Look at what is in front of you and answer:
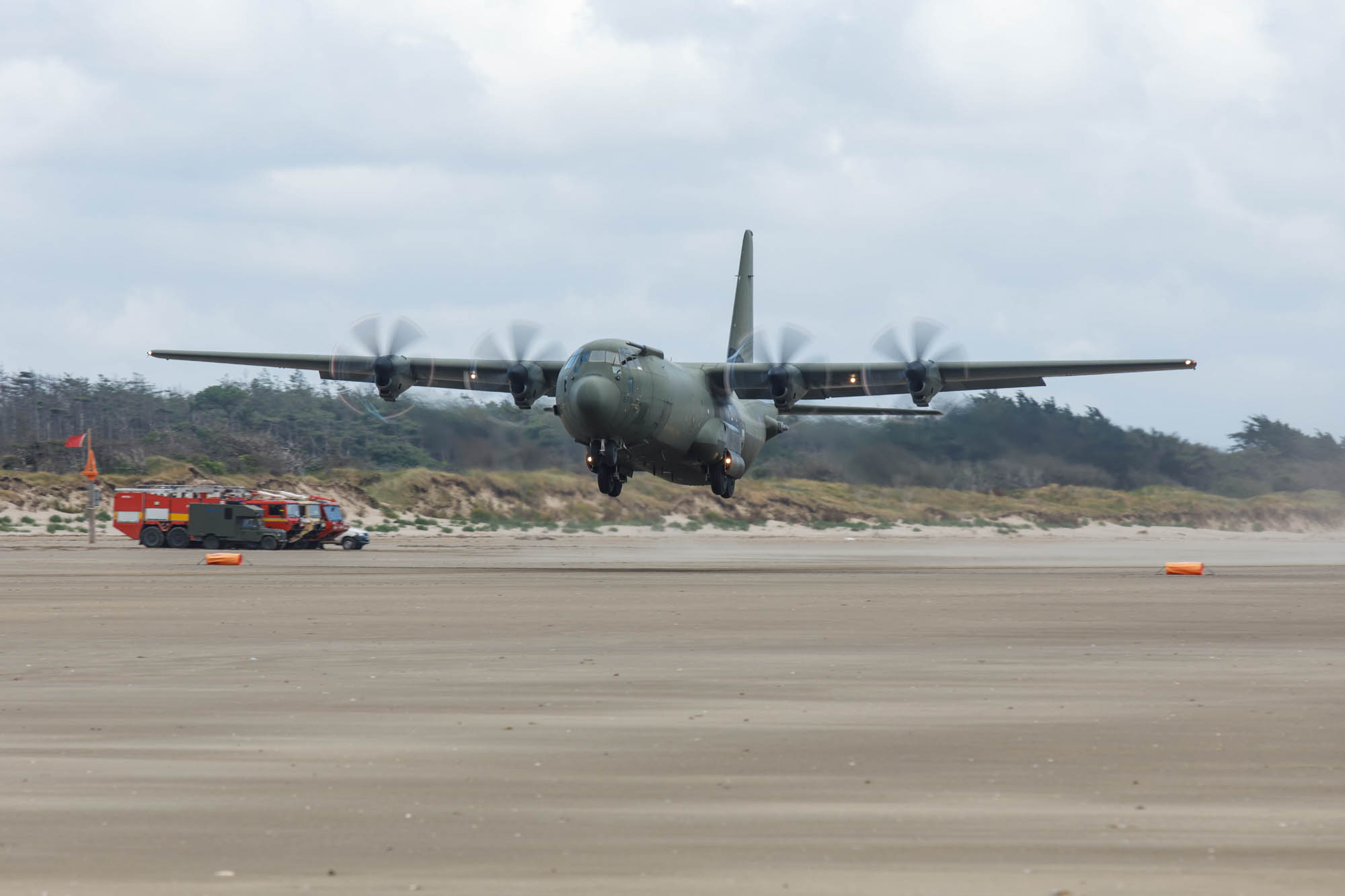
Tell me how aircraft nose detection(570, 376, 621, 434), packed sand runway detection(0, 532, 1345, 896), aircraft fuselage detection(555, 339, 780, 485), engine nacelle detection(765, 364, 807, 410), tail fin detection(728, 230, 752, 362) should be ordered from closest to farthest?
packed sand runway detection(0, 532, 1345, 896)
aircraft nose detection(570, 376, 621, 434)
aircraft fuselage detection(555, 339, 780, 485)
engine nacelle detection(765, 364, 807, 410)
tail fin detection(728, 230, 752, 362)

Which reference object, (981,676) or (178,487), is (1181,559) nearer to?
(981,676)

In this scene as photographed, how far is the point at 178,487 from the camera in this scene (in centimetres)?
5422

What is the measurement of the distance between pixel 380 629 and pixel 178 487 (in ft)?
131

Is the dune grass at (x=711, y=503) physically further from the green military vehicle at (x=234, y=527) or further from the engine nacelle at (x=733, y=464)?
the engine nacelle at (x=733, y=464)

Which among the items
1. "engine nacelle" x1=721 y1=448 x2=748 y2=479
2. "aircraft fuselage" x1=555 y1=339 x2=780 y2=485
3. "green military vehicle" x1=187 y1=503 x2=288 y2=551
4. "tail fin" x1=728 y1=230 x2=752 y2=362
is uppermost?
"tail fin" x1=728 y1=230 x2=752 y2=362

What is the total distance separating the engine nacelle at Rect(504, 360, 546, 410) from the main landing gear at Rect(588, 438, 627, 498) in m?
5.15

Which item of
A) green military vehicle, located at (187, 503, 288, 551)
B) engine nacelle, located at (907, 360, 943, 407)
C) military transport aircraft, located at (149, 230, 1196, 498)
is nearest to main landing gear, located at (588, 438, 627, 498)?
military transport aircraft, located at (149, 230, 1196, 498)

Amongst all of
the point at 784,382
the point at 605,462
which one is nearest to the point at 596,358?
the point at 605,462

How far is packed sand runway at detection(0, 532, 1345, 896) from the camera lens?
19.5ft

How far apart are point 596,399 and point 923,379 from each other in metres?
11.6

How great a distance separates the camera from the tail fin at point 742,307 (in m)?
50.2

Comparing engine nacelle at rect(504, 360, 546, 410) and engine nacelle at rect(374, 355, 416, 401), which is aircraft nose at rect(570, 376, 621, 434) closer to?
engine nacelle at rect(504, 360, 546, 410)

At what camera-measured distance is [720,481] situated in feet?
136

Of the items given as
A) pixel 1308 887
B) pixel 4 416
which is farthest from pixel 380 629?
pixel 4 416
